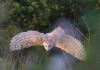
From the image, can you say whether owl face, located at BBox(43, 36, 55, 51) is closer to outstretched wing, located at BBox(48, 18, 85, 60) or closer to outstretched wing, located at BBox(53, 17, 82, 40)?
outstretched wing, located at BBox(48, 18, 85, 60)

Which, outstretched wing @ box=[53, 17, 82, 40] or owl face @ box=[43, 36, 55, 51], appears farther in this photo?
outstretched wing @ box=[53, 17, 82, 40]

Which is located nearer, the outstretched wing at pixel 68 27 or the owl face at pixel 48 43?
the owl face at pixel 48 43

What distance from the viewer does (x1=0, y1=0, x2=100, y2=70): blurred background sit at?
2.23 m

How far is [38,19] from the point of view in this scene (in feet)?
7.42

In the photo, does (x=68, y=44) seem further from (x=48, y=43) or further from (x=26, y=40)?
(x=26, y=40)

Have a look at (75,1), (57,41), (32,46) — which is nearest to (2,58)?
(32,46)

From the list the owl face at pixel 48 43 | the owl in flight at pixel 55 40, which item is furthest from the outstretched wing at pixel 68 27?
the owl face at pixel 48 43

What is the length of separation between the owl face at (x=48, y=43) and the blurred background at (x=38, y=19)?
0.05 metres

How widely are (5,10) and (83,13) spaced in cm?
42

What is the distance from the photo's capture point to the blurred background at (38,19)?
2232mm

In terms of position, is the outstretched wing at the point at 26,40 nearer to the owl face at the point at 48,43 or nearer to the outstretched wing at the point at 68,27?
the owl face at the point at 48,43

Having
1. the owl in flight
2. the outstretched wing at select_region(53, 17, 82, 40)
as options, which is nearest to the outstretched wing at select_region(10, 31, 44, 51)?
the owl in flight

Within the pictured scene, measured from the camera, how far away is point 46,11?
7.39 feet

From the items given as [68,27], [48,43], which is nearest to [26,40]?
[48,43]
